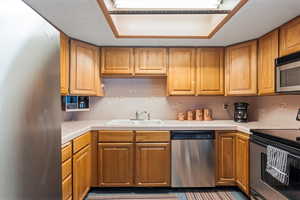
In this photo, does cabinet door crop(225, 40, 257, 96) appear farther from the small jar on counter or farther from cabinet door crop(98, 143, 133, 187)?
cabinet door crop(98, 143, 133, 187)

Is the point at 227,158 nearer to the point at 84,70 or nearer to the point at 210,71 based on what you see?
the point at 210,71

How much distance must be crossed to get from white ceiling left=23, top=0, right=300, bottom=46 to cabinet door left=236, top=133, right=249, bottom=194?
1.19 metres

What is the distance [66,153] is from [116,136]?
0.87 meters

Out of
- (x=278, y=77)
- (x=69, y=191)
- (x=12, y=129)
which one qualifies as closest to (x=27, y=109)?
(x=12, y=129)

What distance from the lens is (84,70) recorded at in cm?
280

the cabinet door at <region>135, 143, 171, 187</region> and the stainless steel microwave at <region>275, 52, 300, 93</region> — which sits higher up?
the stainless steel microwave at <region>275, 52, 300, 93</region>

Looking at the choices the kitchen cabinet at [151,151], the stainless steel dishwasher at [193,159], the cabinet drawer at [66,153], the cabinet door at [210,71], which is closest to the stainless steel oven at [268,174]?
the stainless steel dishwasher at [193,159]

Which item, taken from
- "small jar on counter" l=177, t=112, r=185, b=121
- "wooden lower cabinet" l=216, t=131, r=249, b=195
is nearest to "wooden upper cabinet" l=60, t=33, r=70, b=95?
"small jar on counter" l=177, t=112, r=185, b=121

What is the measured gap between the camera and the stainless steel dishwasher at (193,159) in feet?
8.78

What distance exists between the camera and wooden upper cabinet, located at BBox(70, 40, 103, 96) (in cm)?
265

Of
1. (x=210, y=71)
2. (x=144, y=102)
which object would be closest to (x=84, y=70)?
(x=144, y=102)

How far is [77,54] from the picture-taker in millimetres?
2695

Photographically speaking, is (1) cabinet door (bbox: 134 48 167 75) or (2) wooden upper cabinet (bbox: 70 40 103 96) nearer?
(2) wooden upper cabinet (bbox: 70 40 103 96)

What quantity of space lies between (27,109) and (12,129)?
0.31ft
